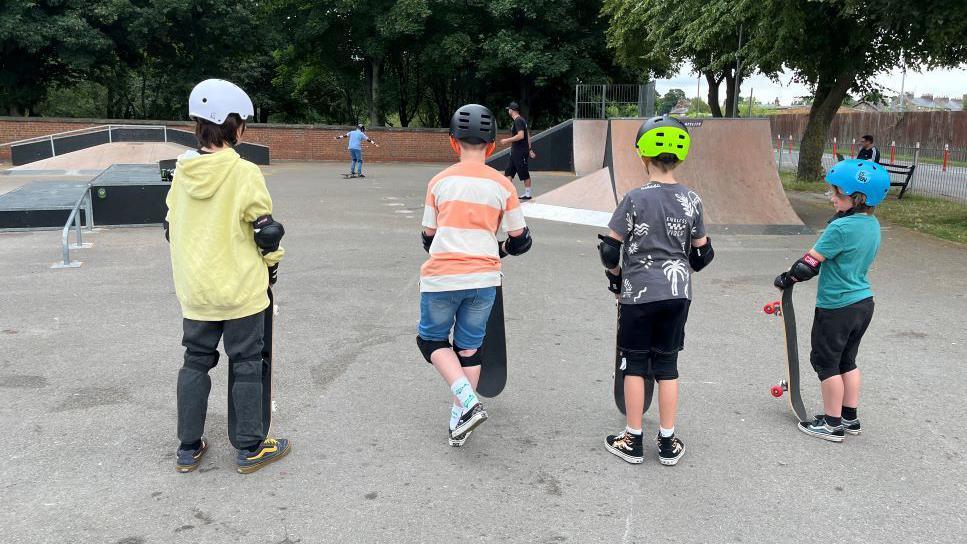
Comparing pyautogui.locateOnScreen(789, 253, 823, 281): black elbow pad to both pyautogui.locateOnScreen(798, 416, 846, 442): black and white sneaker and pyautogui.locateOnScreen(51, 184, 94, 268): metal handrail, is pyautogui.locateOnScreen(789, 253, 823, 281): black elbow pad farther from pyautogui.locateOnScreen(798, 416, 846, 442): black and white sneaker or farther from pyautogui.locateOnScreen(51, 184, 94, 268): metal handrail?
pyautogui.locateOnScreen(51, 184, 94, 268): metal handrail

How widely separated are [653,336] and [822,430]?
47.5 inches

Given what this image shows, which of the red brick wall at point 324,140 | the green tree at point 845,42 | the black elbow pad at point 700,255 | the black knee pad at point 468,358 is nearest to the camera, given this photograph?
the black elbow pad at point 700,255

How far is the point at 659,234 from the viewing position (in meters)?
3.49

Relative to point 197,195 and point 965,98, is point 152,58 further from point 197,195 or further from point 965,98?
point 965,98

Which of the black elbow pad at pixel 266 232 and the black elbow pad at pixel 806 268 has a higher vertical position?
the black elbow pad at pixel 266 232

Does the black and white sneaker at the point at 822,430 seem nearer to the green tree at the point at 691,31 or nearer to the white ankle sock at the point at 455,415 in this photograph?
the white ankle sock at the point at 455,415

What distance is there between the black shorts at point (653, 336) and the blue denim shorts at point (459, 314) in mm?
673

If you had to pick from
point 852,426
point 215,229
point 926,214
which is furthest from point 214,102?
point 926,214

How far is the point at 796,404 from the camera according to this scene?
4.24 m

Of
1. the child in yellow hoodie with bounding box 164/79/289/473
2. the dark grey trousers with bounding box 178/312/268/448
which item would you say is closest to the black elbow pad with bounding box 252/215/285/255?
the child in yellow hoodie with bounding box 164/79/289/473

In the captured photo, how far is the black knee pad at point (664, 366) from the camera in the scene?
3.60m

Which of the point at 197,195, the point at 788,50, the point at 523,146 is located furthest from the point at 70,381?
the point at 788,50

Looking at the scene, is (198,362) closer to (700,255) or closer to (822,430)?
(700,255)

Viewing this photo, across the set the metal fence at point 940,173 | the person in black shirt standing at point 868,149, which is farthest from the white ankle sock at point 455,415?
the metal fence at point 940,173
